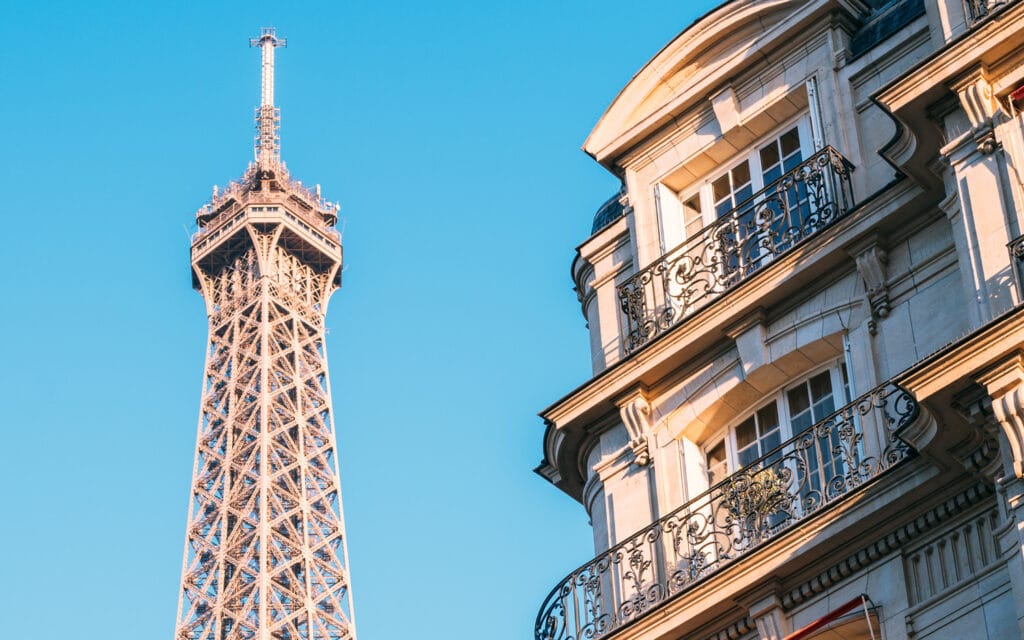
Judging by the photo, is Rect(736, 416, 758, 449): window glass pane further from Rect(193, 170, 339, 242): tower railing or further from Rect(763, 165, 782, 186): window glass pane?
Rect(193, 170, 339, 242): tower railing

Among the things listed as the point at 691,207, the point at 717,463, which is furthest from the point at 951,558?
the point at 691,207

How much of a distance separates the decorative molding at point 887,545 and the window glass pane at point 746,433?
2220 mm

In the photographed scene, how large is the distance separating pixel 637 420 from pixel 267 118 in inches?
3026

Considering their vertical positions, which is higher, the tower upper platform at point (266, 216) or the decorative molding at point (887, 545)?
the tower upper platform at point (266, 216)

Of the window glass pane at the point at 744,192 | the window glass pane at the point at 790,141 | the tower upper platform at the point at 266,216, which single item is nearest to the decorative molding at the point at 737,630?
the window glass pane at the point at 744,192

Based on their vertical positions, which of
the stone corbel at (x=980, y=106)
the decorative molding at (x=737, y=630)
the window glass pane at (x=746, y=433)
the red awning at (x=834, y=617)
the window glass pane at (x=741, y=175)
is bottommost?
the red awning at (x=834, y=617)

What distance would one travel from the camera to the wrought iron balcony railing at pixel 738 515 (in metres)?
16.1

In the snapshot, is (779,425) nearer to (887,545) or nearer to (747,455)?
(747,455)

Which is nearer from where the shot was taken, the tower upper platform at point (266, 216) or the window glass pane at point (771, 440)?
the window glass pane at point (771, 440)

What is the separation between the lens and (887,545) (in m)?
15.6

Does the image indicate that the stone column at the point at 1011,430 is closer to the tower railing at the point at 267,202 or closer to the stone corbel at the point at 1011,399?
the stone corbel at the point at 1011,399

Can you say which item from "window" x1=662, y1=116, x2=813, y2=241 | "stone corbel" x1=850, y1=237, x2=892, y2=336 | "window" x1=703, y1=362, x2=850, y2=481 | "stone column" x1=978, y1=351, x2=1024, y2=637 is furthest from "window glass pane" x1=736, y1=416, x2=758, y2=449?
"stone column" x1=978, y1=351, x2=1024, y2=637

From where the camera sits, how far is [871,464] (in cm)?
1603

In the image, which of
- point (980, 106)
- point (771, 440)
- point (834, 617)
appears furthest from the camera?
point (771, 440)
